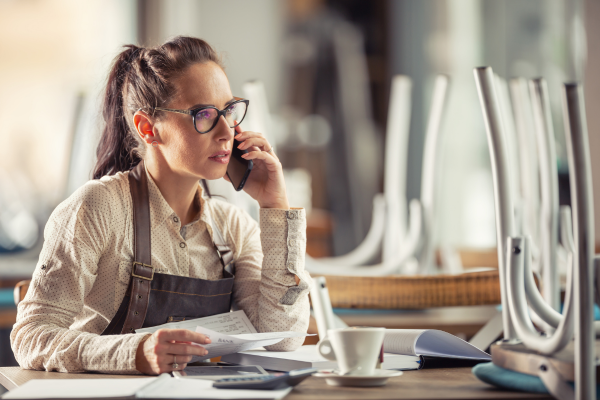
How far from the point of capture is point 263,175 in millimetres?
1352

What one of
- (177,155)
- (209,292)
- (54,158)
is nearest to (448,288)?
→ (209,292)

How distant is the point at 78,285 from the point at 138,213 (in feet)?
0.60

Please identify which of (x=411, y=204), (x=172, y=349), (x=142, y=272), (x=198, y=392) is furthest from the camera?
(x=411, y=204)

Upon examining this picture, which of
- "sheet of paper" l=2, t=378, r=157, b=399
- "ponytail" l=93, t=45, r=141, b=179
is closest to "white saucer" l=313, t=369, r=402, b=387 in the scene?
"sheet of paper" l=2, t=378, r=157, b=399

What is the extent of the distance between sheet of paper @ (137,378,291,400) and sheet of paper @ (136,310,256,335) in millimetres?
317

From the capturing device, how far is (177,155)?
4.01ft

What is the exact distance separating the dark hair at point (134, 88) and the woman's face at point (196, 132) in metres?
0.02

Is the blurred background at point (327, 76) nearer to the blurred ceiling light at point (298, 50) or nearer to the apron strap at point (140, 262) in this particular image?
the blurred ceiling light at point (298, 50)

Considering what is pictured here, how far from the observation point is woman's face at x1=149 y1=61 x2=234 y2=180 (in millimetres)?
1201

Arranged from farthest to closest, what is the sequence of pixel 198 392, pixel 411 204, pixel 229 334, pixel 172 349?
pixel 411 204
pixel 229 334
pixel 172 349
pixel 198 392

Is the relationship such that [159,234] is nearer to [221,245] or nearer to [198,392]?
[221,245]

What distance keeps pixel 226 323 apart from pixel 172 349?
31cm

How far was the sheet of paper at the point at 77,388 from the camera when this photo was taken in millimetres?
703

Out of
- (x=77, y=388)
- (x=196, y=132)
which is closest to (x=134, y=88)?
(x=196, y=132)
